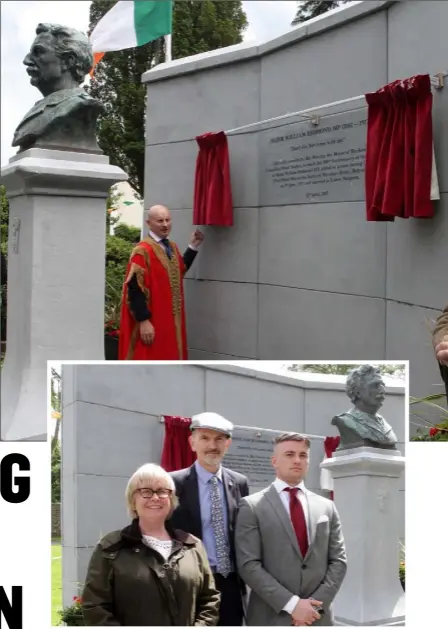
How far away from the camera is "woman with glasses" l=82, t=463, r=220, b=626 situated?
282 cm

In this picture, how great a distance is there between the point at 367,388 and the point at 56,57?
317 cm

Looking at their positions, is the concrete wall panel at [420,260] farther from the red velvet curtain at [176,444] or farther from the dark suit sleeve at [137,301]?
the red velvet curtain at [176,444]

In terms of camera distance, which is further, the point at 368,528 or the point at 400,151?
the point at 400,151

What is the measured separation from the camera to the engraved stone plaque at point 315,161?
19.8 ft

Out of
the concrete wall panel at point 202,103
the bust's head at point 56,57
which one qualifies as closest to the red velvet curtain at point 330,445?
the bust's head at point 56,57

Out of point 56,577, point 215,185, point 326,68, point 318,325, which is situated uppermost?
point 326,68

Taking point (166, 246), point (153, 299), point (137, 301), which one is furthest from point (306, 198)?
Answer: point (137, 301)

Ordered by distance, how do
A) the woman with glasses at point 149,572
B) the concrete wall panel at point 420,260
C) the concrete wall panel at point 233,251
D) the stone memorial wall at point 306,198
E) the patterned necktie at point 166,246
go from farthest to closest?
1. the concrete wall panel at point 233,251
2. the patterned necktie at point 166,246
3. the stone memorial wall at point 306,198
4. the concrete wall panel at point 420,260
5. the woman with glasses at point 149,572

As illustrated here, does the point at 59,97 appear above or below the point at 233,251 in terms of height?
above

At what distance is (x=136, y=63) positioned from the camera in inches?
400

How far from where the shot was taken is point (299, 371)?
10.4 feet

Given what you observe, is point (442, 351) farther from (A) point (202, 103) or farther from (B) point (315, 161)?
(A) point (202, 103)

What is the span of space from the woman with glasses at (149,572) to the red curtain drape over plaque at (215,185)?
4.66 metres

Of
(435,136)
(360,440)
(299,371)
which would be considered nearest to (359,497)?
(360,440)
